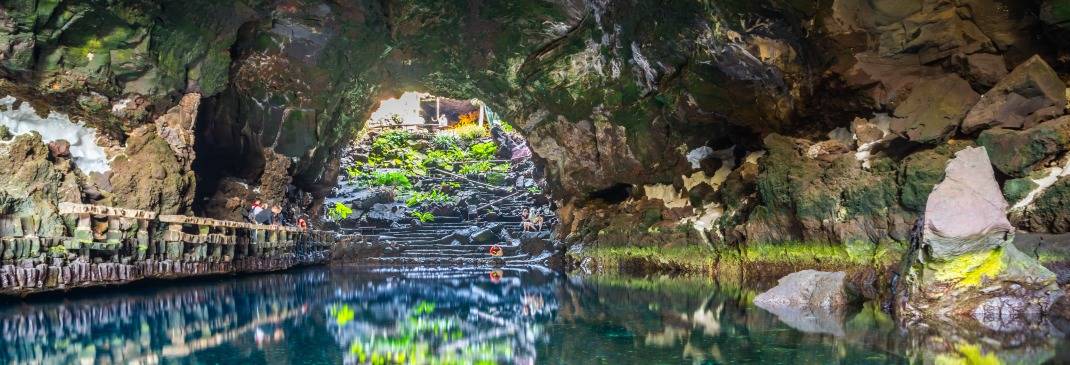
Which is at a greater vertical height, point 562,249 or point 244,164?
point 244,164

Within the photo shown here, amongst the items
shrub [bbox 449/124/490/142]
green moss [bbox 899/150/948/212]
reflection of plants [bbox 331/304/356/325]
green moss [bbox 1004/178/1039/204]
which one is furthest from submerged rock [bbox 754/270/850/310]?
shrub [bbox 449/124/490/142]

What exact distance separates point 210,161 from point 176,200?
4.92m

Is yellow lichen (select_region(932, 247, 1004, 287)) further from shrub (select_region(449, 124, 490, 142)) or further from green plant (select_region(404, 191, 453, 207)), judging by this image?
shrub (select_region(449, 124, 490, 142))

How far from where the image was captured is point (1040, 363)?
4859 millimetres

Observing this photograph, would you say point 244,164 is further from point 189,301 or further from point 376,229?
point 189,301

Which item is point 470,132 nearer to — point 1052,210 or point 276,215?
point 276,215

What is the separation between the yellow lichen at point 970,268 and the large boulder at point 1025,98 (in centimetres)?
324

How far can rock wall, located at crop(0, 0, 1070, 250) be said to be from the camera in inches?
383

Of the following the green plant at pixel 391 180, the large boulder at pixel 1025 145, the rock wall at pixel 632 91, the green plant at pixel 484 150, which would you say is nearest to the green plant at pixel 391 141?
the green plant at pixel 484 150

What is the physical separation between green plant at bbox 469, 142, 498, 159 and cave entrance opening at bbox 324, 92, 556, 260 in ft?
0.16

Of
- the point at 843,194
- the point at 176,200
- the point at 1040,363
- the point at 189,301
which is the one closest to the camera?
the point at 1040,363

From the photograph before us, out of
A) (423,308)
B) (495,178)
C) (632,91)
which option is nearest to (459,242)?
(495,178)

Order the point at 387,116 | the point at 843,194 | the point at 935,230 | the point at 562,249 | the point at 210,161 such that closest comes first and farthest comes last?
the point at 935,230 < the point at 843,194 < the point at 210,161 < the point at 562,249 < the point at 387,116

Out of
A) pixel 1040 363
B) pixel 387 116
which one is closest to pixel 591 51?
pixel 1040 363
